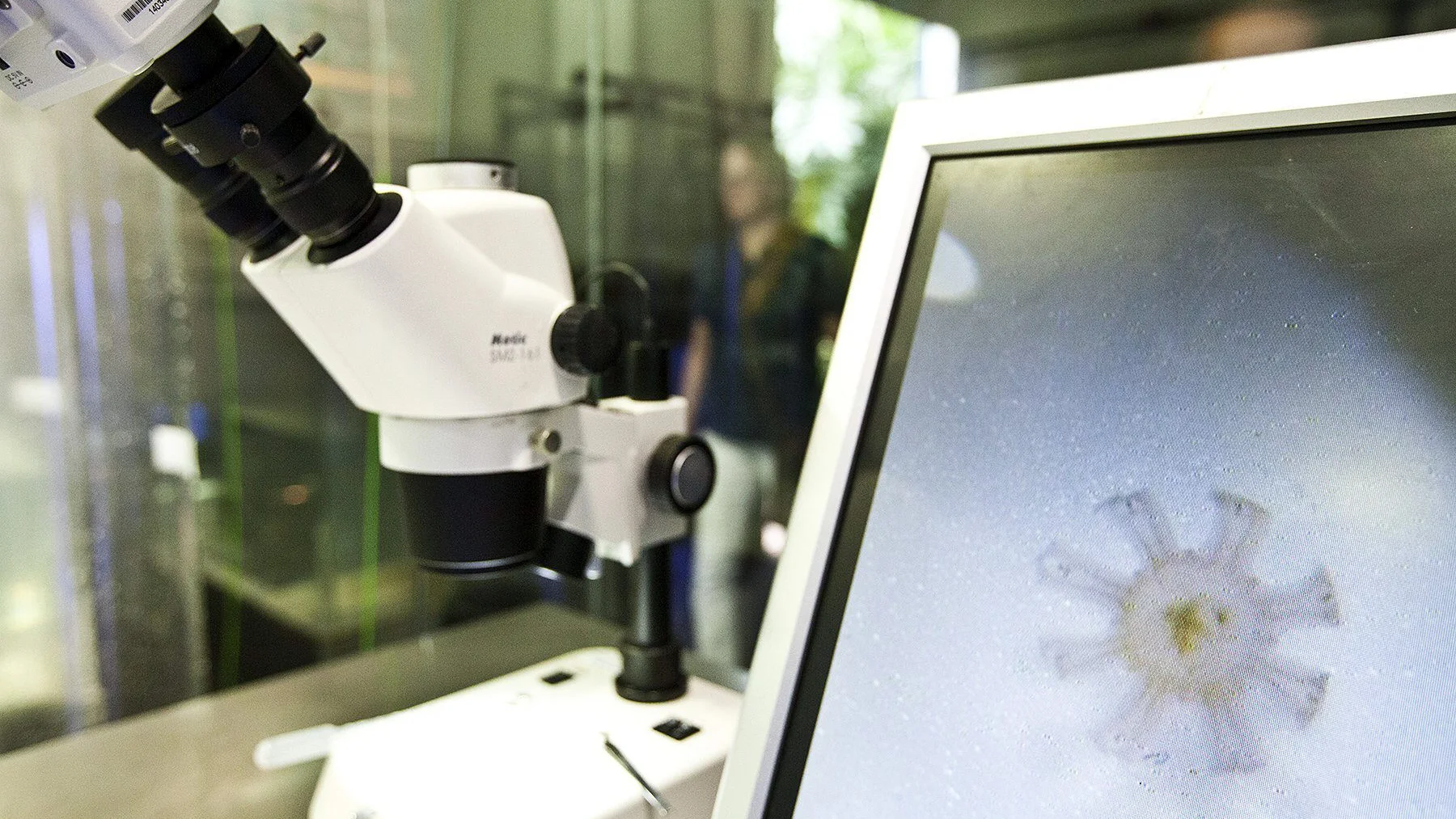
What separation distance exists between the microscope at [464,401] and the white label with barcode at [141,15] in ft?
0.11

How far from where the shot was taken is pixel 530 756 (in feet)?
2.41

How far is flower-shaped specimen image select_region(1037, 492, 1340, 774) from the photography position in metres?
0.39

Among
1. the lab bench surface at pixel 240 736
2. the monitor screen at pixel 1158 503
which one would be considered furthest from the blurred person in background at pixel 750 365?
the monitor screen at pixel 1158 503

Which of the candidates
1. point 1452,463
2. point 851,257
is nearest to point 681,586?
point 851,257

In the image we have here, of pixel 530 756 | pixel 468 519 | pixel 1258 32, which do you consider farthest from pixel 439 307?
pixel 1258 32

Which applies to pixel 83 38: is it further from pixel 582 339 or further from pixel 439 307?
pixel 582 339

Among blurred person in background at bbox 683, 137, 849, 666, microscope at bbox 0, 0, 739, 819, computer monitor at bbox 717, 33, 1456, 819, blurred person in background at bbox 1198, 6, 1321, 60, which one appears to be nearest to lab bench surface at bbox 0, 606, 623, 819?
microscope at bbox 0, 0, 739, 819

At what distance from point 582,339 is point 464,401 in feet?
0.34

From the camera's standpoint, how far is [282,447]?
121 cm

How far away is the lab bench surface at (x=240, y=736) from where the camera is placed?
79 centimetres

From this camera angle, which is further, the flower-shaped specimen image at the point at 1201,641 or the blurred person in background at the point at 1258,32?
the blurred person in background at the point at 1258,32

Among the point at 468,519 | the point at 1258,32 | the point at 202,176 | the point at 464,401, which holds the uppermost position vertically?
the point at 1258,32

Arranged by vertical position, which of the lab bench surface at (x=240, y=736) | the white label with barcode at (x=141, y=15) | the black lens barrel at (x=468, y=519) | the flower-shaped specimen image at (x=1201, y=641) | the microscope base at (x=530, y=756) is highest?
the white label with barcode at (x=141, y=15)

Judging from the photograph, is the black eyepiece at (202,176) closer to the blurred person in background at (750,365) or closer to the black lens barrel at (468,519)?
the black lens barrel at (468,519)
